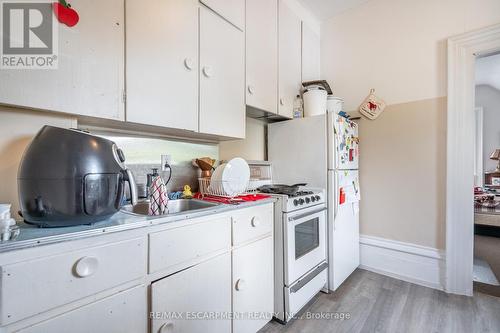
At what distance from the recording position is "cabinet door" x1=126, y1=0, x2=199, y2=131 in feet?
3.87

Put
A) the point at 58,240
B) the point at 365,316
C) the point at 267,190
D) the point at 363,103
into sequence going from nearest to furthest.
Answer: the point at 58,240
the point at 365,316
the point at 267,190
the point at 363,103

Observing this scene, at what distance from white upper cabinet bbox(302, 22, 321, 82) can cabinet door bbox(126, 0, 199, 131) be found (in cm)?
A: 142

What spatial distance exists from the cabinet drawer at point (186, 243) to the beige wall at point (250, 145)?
899 mm

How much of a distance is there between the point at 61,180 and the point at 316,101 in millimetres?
2045

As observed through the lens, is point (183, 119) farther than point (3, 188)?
Yes

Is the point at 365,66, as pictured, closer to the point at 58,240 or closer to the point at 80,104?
the point at 80,104

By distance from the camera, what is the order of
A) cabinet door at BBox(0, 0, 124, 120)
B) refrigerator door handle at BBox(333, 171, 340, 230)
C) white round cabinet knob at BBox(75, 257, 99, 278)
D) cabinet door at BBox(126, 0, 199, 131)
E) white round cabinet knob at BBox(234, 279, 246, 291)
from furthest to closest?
refrigerator door handle at BBox(333, 171, 340, 230)
white round cabinet knob at BBox(234, 279, 246, 291)
cabinet door at BBox(126, 0, 199, 131)
cabinet door at BBox(0, 0, 124, 120)
white round cabinet knob at BBox(75, 257, 99, 278)

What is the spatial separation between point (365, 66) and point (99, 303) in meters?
2.94

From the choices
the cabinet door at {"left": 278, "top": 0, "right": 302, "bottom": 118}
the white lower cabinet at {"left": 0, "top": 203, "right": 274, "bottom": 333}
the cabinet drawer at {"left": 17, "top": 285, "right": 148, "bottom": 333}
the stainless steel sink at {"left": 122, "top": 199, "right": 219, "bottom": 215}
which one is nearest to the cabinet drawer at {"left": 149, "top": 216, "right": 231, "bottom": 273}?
the white lower cabinet at {"left": 0, "top": 203, "right": 274, "bottom": 333}

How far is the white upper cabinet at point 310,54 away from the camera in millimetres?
2496

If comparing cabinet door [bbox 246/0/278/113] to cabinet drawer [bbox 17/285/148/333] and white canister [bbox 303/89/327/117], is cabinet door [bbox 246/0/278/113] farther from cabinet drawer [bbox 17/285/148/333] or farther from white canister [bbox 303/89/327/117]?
cabinet drawer [bbox 17/285/148/333]

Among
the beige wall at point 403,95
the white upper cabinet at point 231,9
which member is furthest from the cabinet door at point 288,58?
the beige wall at point 403,95

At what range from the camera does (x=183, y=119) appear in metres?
1.40

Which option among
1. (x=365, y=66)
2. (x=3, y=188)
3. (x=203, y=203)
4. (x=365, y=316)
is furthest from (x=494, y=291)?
(x=3, y=188)
